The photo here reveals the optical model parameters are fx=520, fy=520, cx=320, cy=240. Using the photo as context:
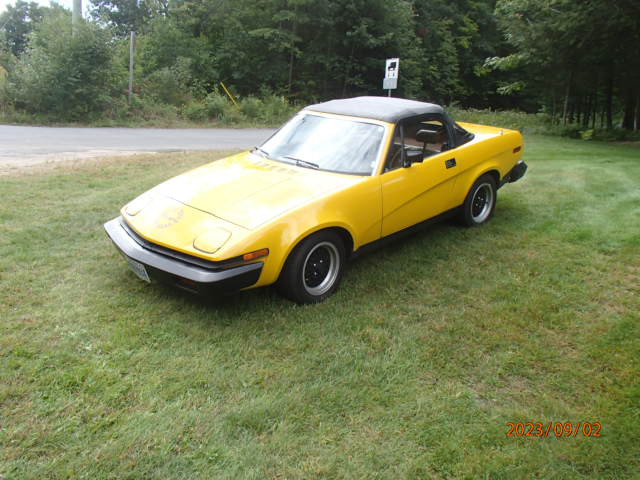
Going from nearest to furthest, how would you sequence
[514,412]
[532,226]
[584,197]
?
[514,412], [532,226], [584,197]

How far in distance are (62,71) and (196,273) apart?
14.7m

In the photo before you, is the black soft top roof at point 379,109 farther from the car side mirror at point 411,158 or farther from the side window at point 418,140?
the car side mirror at point 411,158

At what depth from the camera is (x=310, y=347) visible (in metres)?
3.50

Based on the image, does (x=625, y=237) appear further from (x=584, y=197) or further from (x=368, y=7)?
(x=368, y=7)

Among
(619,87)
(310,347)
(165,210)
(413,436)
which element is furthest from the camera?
(619,87)

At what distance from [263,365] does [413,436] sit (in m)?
1.03

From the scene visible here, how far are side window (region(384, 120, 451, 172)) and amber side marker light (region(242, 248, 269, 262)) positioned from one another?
4.82ft

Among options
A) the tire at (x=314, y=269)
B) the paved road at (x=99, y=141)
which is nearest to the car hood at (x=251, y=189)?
the tire at (x=314, y=269)

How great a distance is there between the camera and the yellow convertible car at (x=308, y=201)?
11.9 ft

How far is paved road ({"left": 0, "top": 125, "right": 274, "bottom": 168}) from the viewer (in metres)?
9.38

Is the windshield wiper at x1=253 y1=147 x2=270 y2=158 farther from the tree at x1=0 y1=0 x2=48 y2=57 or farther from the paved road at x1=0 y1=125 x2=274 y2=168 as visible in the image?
the tree at x1=0 y1=0 x2=48 y2=57

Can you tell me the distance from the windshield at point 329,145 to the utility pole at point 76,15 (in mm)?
13528

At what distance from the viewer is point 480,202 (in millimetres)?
6012

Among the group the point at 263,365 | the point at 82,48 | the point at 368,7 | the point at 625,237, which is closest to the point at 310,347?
the point at 263,365
